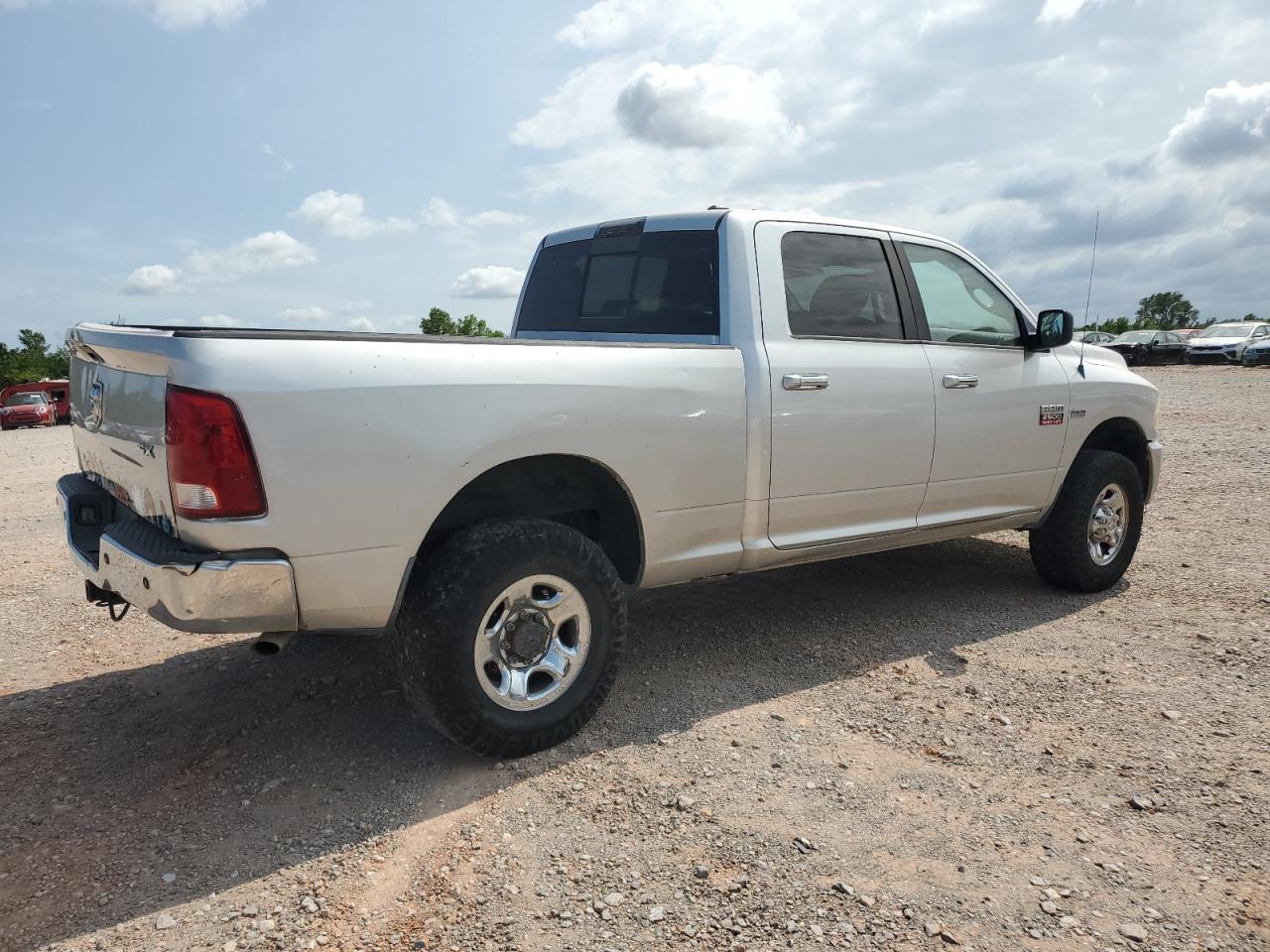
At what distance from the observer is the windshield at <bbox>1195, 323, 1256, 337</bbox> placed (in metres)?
29.8

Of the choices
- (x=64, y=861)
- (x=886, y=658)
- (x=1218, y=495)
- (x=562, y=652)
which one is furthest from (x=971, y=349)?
(x=1218, y=495)

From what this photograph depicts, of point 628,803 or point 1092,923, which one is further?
point 628,803

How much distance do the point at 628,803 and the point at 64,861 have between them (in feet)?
5.43

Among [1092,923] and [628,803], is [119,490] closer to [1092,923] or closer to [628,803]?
[628,803]

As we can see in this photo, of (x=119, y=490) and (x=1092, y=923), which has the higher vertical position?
(x=119, y=490)

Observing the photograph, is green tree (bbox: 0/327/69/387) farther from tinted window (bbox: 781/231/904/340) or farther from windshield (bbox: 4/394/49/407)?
tinted window (bbox: 781/231/904/340)

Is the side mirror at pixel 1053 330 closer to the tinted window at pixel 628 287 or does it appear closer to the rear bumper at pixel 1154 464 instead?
the rear bumper at pixel 1154 464

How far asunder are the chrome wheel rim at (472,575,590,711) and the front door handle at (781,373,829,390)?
1231mm

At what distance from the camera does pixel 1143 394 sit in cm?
558

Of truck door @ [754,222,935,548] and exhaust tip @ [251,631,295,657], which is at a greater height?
truck door @ [754,222,935,548]

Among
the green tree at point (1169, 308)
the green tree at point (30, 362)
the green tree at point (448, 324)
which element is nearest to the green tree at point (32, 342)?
the green tree at point (30, 362)

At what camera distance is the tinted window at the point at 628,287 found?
4.01 m

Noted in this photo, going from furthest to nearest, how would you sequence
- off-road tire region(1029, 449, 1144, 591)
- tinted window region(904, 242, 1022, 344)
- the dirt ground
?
off-road tire region(1029, 449, 1144, 591) < tinted window region(904, 242, 1022, 344) < the dirt ground

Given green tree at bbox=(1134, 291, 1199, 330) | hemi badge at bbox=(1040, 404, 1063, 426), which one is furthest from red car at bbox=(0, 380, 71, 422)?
green tree at bbox=(1134, 291, 1199, 330)
